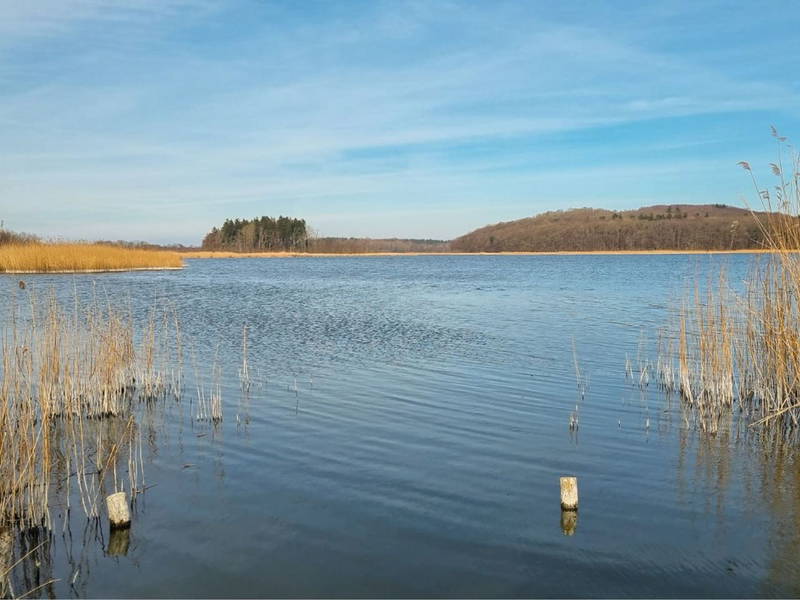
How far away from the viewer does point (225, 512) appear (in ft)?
18.9

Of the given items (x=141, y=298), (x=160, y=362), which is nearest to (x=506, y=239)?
(x=141, y=298)

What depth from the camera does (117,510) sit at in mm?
5352

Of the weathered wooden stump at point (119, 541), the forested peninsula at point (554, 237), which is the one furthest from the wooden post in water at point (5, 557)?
the forested peninsula at point (554, 237)

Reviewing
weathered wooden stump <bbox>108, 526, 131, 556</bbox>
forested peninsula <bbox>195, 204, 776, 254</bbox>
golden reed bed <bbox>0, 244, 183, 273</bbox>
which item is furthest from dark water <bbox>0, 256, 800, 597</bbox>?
forested peninsula <bbox>195, 204, 776, 254</bbox>

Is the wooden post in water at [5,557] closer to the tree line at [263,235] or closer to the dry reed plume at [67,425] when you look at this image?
the dry reed plume at [67,425]

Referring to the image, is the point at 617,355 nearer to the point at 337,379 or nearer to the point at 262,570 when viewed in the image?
the point at 337,379

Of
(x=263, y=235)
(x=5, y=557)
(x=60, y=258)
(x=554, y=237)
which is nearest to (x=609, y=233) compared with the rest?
(x=554, y=237)

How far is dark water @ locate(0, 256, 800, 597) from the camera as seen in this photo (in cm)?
470

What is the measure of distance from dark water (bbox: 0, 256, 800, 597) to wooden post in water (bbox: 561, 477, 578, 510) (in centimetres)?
17

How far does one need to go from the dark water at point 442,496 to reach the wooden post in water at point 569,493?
0.17m

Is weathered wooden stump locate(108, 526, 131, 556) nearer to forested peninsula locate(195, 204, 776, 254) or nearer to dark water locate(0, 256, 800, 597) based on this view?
dark water locate(0, 256, 800, 597)

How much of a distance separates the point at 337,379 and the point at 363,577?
6.90 metres

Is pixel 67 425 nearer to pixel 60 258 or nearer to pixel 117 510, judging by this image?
pixel 117 510

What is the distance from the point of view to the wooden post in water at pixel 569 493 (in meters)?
5.65
